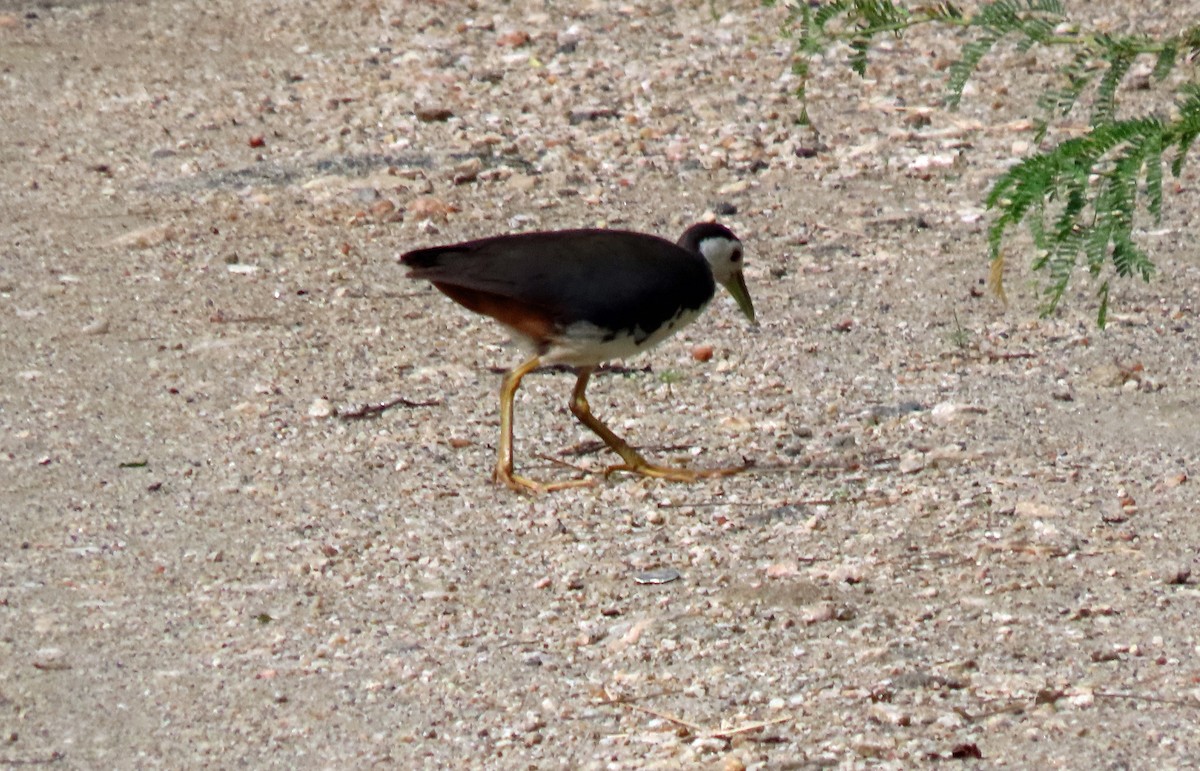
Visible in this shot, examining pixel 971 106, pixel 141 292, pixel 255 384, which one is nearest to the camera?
pixel 255 384

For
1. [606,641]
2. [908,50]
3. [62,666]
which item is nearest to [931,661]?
[606,641]

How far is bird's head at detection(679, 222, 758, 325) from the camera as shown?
658 centimetres

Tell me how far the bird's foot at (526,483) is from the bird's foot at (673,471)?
0.40ft

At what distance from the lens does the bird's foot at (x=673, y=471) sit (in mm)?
5906

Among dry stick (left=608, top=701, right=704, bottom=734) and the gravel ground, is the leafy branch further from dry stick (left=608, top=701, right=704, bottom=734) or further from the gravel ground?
dry stick (left=608, top=701, right=704, bottom=734)

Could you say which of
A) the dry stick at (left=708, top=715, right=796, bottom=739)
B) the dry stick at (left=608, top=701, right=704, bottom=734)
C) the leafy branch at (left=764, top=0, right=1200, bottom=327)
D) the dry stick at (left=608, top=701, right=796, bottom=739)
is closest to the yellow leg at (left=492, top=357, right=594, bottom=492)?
the dry stick at (left=608, top=701, right=704, bottom=734)

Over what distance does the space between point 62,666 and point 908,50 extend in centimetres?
711

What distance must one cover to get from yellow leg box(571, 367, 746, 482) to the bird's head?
675mm

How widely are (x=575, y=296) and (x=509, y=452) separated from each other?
0.52 meters

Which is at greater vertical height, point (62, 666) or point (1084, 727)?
point (1084, 727)

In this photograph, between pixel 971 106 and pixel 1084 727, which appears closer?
pixel 1084 727

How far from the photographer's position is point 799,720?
14.0 ft

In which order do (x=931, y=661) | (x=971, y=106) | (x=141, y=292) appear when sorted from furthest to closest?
(x=971, y=106), (x=141, y=292), (x=931, y=661)

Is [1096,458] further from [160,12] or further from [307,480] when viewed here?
[160,12]
